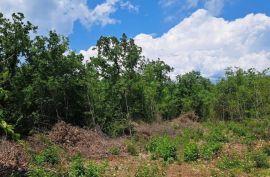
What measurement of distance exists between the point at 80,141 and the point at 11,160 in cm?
887

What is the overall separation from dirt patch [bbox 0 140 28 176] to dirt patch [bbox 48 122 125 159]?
211 inches

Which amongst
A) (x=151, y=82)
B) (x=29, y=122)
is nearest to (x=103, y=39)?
(x=29, y=122)

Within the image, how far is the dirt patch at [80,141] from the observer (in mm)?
24825

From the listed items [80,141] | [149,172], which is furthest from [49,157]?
[80,141]

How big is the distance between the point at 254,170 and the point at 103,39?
18795 millimetres

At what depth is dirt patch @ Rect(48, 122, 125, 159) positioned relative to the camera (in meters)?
24.8

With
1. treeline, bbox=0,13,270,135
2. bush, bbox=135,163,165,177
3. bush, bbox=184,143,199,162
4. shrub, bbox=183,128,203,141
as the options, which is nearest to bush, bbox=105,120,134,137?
treeline, bbox=0,13,270,135

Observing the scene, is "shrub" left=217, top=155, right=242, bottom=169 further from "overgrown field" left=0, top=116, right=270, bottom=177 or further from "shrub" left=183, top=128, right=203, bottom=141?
"shrub" left=183, top=128, right=203, bottom=141

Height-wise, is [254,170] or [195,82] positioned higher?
[195,82]

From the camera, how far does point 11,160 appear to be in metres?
17.9

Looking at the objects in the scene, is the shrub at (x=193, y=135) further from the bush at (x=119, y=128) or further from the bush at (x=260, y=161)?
the bush at (x=260, y=161)

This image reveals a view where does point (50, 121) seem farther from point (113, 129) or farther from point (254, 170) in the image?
point (254, 170)

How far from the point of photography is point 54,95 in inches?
1203

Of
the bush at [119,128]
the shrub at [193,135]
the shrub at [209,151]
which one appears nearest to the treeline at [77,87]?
the bush at [119,128]
